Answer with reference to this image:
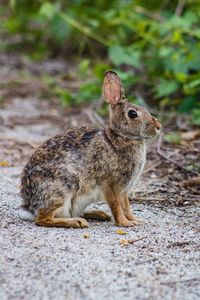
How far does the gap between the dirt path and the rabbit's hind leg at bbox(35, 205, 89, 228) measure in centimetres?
7

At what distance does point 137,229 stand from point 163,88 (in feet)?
12.0

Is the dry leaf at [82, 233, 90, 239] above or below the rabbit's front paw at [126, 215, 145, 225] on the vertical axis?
above

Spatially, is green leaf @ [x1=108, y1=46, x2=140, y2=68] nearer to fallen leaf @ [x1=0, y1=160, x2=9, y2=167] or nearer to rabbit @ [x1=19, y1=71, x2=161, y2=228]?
fallen leaf @ [x1=0, y1=160, x2=9, y2=167]

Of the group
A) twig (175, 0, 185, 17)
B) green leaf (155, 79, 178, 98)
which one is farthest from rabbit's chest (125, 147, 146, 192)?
twig (175, 0, 185, 17)

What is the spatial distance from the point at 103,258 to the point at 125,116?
1.43m

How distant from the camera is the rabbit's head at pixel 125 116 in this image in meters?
5.02

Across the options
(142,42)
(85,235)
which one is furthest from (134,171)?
(142,42)

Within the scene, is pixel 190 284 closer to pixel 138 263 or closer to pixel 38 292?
→ pixel 138 263

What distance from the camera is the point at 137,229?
15.5 feet

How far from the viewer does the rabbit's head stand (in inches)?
197

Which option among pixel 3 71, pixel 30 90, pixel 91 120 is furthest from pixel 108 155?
pixel 3 71

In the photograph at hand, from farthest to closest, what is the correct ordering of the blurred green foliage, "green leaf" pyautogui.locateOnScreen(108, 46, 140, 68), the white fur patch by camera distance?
"green leaf" pyautogui.locateOnScreen(108, 46, 140, 68), the blurred green foliage, the white fur patch

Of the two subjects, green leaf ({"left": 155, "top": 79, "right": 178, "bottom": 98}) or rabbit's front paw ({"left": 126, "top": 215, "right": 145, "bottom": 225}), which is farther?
green leaf ({"left": 155, "top": 79, "right": 178, "bottom": 98})

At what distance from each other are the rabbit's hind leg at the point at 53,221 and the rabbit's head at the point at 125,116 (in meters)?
0.77
